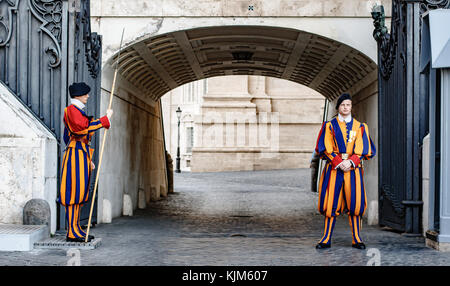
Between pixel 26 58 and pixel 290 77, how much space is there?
→ 9.53 metres

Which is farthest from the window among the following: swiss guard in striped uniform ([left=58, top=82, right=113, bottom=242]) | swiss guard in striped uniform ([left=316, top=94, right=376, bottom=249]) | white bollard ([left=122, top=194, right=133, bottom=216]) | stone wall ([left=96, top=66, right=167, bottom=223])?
swiss guard in striped uniform ([left=316, top=94, right=376, bottom=249])

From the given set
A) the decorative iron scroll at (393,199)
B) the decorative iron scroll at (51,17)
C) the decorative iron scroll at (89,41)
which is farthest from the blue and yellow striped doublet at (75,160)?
the decorative iron scroll at (393,199)

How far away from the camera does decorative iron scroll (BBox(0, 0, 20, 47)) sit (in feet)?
32.6

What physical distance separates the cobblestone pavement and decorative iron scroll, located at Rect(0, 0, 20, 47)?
315 centimetres

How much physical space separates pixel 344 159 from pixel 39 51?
4694 millimetres

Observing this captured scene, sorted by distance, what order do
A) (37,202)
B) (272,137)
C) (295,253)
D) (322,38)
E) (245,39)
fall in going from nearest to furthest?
(295,253), (37,202), (322,38), (245,39), (272,137)

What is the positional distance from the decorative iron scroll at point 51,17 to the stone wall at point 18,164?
1.32 meters

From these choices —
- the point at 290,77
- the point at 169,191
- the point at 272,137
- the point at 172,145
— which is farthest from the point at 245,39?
the point at 172,145

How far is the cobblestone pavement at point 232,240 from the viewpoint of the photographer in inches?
301

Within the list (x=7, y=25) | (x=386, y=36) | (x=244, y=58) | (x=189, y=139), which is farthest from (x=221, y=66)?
(x=189, y=139)

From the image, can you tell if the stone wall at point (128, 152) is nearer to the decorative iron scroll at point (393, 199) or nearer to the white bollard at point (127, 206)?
the white bollard at point (127, 206)

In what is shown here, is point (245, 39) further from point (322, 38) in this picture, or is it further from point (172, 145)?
point (172, 145)

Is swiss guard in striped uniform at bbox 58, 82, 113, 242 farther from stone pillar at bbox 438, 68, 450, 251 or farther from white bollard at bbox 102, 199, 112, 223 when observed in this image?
stone pillar at bbox 438, 68, 450, 251

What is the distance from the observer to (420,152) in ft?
32.3
